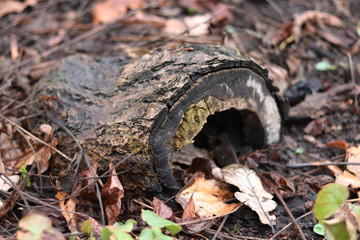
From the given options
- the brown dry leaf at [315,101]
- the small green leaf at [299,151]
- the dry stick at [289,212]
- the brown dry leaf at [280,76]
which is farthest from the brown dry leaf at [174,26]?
the dry stick at [289,212]

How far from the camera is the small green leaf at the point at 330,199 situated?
4.50 ft

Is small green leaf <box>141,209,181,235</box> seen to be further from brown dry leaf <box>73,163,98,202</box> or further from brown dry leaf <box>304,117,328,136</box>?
brown dry leaf <box>304,117,328,136</box>

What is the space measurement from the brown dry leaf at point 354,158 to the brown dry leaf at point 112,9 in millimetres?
2935

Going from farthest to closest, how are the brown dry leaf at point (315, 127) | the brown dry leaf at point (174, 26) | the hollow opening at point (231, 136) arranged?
1. the brown dry leaf at point (174, 26)
2. the brown dry leaf at point (315, 127)
3. the hollow opening at point (231, 136)

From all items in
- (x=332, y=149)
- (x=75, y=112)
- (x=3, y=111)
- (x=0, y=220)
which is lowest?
(x=332, y=149)

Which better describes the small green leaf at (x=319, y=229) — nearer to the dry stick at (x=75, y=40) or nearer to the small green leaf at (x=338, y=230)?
the small green leaf at (x=338, y=230)

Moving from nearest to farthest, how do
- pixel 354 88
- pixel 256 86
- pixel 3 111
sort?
1. pixel 256 86
2. pixel 3 111
3. pixel 354 88

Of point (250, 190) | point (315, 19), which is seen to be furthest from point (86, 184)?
point (315, 19)

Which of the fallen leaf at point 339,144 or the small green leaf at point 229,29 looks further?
the small green leaf at point 229,29

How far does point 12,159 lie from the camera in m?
2.20

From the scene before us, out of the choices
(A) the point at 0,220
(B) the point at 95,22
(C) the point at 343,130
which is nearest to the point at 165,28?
(B) the point at 95,22

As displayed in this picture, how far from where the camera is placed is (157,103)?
5.56 feet

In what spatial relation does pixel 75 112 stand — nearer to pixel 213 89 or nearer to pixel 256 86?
pixel 213 89

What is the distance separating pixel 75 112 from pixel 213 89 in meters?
0.85
